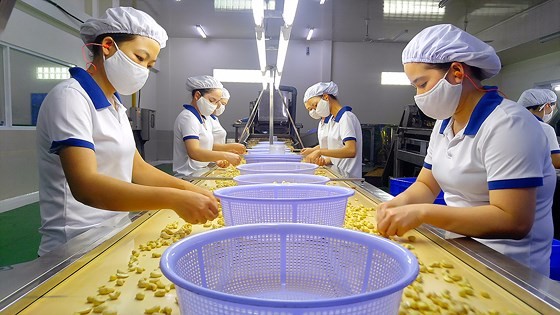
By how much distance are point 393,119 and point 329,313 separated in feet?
38.8

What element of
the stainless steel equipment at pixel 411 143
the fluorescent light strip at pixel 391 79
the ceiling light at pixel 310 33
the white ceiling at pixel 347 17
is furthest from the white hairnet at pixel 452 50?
the fluorescent light strip at pixel 391 79

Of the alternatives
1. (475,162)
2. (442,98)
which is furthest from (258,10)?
(475,162)

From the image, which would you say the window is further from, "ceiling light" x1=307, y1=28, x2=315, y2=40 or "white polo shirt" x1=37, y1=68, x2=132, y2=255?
"ceiling light" x1=307, y1=28, x2=315, y2=40

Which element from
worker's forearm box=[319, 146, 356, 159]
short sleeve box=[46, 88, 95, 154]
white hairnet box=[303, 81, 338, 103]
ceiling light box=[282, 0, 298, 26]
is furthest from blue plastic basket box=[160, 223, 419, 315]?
white hairnet box=[303, 81, 338, 103]

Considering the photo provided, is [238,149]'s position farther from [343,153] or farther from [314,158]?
[343,153]

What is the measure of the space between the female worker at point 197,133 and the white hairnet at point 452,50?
6.46 ft

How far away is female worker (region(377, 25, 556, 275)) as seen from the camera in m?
1.14

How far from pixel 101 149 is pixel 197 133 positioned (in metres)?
2.05

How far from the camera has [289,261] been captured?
762 millimetres

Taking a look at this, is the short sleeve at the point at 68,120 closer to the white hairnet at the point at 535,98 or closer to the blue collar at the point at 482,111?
the blue collar at the point at 482,111

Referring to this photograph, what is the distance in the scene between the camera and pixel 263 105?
579 centimetres

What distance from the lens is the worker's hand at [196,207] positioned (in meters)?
1.07

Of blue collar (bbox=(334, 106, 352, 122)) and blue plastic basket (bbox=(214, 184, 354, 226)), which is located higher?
blue collar (bbox=(334, 106, 352, 122))

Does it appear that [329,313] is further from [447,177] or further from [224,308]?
[447,177]
